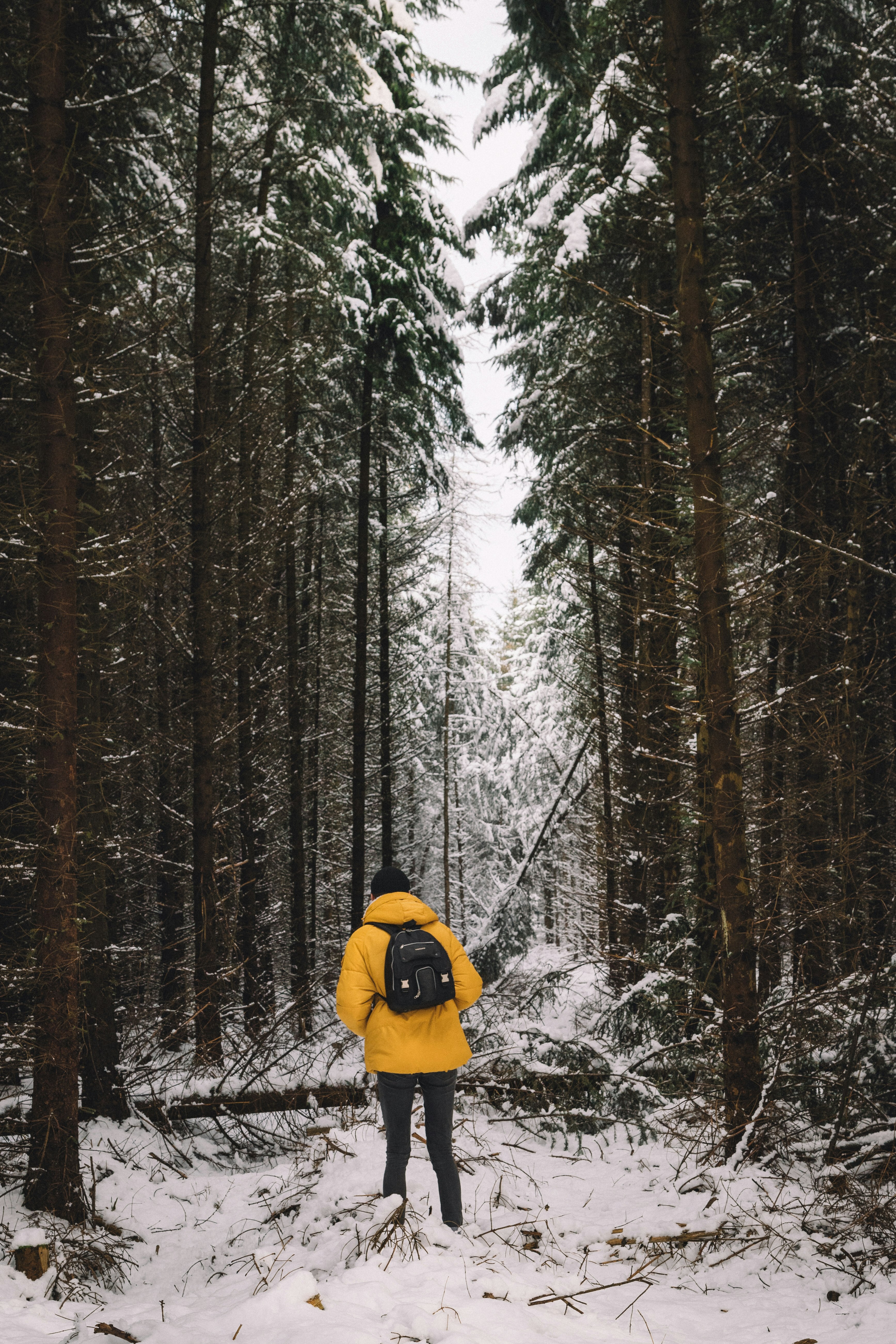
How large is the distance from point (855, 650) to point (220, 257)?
35.4ft

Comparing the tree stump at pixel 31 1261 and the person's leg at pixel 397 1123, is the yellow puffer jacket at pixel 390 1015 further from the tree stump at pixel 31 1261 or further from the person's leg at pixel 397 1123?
the tree stump at pixel 31 1261

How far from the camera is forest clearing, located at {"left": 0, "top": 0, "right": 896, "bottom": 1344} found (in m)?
4.45

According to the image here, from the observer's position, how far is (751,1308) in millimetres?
3883

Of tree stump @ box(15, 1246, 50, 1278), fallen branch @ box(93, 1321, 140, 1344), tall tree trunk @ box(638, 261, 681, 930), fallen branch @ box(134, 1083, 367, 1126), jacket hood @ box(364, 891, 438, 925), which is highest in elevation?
tall tree trunk @ box(638, 261, 681, 930)

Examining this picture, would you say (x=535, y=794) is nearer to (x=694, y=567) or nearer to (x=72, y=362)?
(x=694, y=567)

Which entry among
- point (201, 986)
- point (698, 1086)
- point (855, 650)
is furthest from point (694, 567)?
point (201, 986)

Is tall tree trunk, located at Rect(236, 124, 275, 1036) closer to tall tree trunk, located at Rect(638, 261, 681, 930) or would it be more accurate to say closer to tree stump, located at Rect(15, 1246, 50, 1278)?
tree stump, located at Rect(15, 1246, 50, 1278)

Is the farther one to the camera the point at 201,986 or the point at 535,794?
the point at 535,794

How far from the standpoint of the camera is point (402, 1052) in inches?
168

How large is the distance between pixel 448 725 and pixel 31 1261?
18.6m

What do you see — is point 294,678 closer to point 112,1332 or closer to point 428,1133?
point 428,1133

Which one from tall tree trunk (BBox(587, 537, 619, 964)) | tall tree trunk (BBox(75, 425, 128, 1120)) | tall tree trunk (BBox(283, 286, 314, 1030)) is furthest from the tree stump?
tall tree trunk (BBox(587, 537, 619, 964))

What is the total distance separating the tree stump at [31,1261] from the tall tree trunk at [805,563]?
18.5 feet

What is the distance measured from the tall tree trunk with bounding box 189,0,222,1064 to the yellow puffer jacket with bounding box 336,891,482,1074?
13.0 ft
